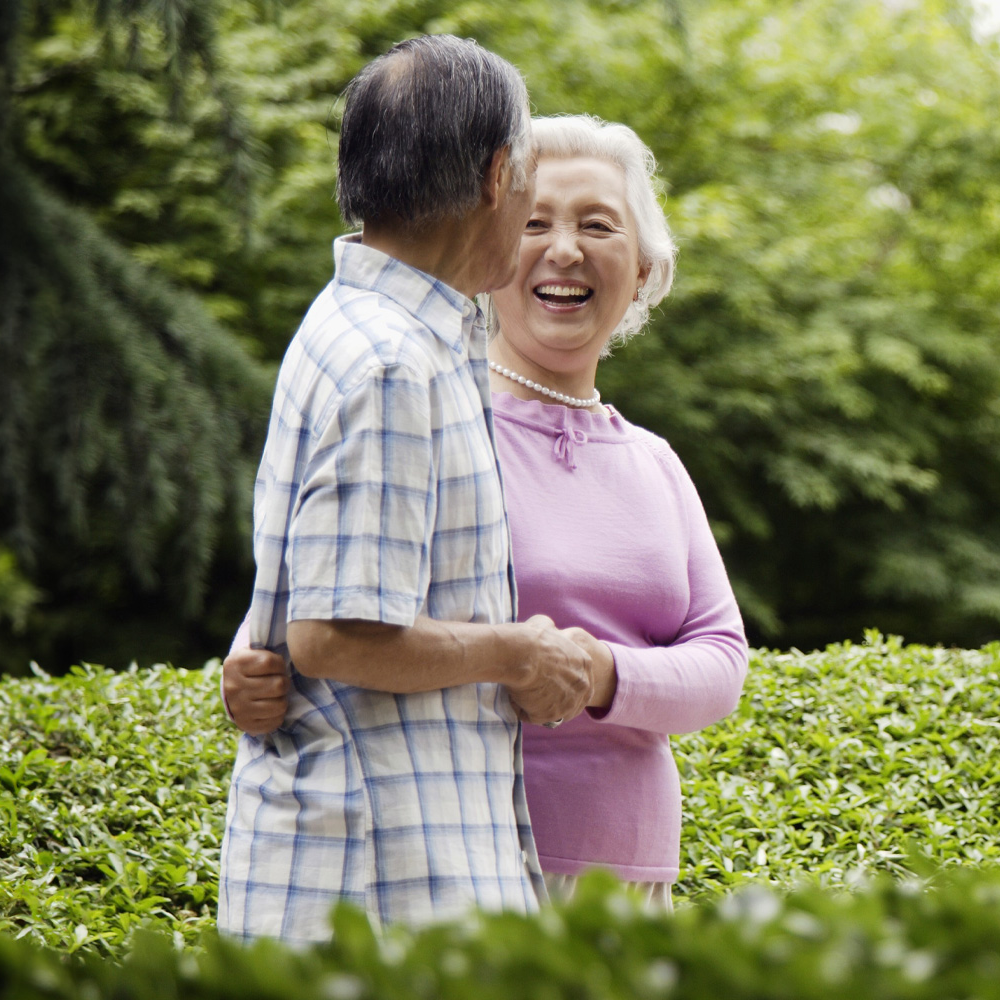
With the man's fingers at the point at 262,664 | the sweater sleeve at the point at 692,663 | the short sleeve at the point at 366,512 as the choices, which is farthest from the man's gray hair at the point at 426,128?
the sweater sleeve at the point at 692,663

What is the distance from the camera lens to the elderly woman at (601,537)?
6.86 ft

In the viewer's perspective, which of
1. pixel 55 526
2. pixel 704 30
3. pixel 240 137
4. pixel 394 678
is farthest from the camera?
pixel 704 30

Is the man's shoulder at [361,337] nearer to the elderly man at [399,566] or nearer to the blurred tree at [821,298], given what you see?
the elderly man at [399,566]

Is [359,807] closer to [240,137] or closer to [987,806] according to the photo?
[987,806]

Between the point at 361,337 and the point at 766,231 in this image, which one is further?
the point at 766,231

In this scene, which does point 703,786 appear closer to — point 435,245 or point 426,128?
point 435,245

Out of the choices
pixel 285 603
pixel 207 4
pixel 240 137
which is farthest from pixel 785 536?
pixel 285 603

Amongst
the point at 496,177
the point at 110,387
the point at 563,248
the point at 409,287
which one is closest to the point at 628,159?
the point at 563,248

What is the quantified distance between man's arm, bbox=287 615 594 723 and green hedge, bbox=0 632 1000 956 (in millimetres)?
1366

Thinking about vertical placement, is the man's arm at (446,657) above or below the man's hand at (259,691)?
above

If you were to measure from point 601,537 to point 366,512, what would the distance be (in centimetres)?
73

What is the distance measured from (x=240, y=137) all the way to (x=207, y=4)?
0.70 m

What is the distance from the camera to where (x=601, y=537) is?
218 cm

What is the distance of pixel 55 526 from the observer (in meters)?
7.27
